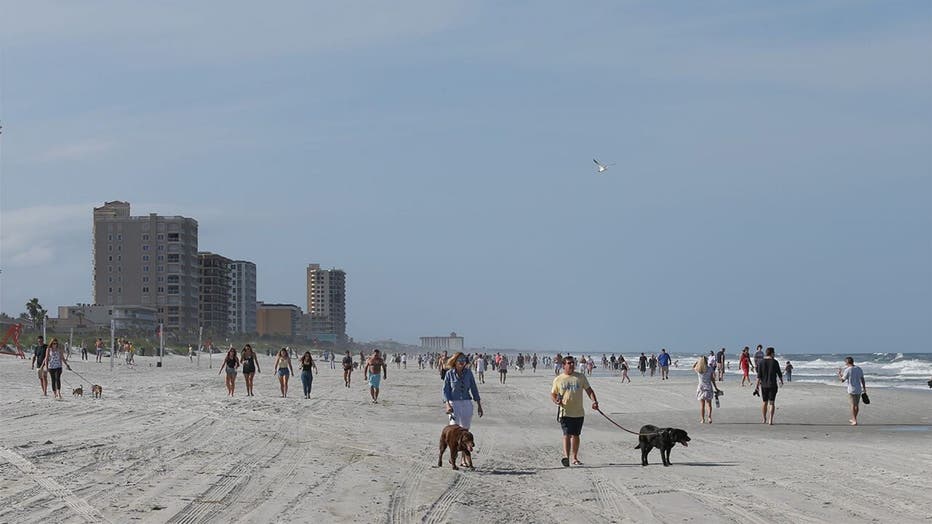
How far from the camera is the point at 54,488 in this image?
1093cm

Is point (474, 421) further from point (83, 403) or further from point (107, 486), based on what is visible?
point (107, 486)

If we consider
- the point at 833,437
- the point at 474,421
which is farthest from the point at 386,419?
the point at 833,437

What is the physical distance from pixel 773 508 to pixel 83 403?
18282 mm

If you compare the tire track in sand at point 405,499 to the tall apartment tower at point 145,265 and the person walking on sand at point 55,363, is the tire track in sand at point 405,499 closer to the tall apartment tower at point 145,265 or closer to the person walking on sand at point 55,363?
the person walking on sand at point 55,363

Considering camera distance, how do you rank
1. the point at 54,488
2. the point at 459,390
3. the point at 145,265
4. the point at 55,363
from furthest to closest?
the point at 145,265
the point at 55,363
the point at 459,390
the point at 54,488

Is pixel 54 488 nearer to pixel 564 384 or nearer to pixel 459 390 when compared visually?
pixel 459 390

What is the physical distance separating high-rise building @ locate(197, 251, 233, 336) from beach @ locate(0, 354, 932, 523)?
527 feet

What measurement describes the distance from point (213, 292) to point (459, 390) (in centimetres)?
17583

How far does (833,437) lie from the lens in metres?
19.6

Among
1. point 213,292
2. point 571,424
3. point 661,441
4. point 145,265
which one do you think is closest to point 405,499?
point 571,424

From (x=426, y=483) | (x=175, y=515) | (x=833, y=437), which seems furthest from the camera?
(x=833, y=437)

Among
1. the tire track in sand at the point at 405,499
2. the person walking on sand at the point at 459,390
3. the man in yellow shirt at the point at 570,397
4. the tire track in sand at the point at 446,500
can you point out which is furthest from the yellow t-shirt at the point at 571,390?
the tire track in sand at the point at 405,499

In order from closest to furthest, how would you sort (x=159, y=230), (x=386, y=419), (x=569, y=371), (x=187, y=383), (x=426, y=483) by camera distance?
(x=426, y=483)
(x=569, y=371)
(x=386, y=419)
(x=187, y=383)
(x=159, y=230)

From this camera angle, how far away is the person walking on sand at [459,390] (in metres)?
13.7
